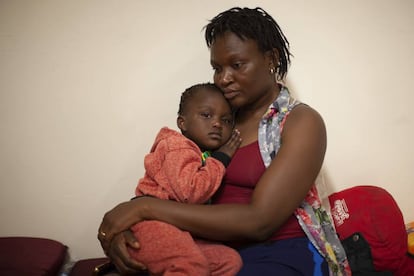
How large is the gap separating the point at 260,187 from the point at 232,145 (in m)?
0.31

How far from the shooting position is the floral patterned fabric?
1.18 meters

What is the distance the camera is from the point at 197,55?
1.81 metres

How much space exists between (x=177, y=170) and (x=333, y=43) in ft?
4.12

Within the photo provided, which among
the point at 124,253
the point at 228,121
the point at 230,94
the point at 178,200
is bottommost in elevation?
the point at 124,253

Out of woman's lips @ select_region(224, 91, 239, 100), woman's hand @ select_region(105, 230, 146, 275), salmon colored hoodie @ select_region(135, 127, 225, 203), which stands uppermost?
woman's lips @ select_region(224, 91, 239, 100)

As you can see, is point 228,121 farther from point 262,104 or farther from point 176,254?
point 176,254

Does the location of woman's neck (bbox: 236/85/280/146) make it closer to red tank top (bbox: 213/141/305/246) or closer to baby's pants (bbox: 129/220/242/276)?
red tank top (bbox: 213/141/305/246)

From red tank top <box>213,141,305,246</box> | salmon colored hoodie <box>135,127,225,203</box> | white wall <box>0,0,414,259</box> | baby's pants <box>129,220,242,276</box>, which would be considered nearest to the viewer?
baby's pants <box>129,220,242,276</box>

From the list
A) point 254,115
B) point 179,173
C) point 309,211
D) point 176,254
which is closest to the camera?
point 176,254

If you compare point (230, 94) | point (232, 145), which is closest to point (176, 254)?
point (232, 145)

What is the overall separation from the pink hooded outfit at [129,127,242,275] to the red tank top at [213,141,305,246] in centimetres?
8

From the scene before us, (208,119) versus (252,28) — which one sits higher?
(252,28)

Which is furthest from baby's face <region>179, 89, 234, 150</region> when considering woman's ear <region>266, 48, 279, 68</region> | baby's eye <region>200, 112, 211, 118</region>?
woman's ear <region>266, 48, 279, 68</region>

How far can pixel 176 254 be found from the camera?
981 mm
